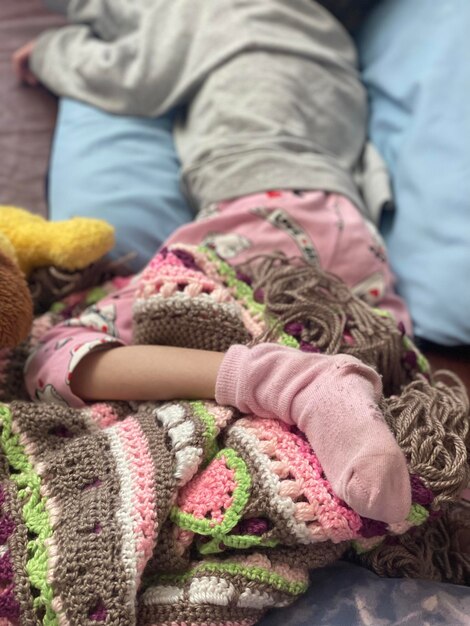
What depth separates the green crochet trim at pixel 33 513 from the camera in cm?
62

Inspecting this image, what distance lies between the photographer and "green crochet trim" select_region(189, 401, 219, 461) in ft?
2.30

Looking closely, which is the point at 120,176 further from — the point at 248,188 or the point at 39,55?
the point at 39,55

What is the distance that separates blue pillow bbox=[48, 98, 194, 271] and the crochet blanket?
36 cm

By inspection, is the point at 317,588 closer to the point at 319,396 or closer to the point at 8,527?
the point at 319,396

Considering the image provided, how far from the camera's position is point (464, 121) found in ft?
3.19

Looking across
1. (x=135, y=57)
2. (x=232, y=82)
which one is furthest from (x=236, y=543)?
(x=135, y=57)

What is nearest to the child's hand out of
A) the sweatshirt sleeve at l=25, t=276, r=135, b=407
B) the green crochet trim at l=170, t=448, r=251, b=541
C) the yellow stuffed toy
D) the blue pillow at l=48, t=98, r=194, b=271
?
the blue pillow at l=48, t=98, r=194, b=271

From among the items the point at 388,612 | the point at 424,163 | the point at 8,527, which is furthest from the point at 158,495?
the point at 424,163

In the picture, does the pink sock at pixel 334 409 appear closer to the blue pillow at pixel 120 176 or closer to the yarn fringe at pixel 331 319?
the yarn fringe at pixel 331 319

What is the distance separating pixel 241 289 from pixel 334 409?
0.79ft

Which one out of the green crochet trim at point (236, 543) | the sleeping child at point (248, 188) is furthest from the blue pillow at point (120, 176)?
the green crochet trim at point (236, 543)

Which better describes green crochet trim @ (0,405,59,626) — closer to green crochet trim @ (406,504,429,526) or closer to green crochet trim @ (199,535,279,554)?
green crochet trim @ (199,535,279,554)

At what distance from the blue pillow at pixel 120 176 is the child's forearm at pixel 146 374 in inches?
10.5

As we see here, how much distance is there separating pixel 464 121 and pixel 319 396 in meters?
0.52
